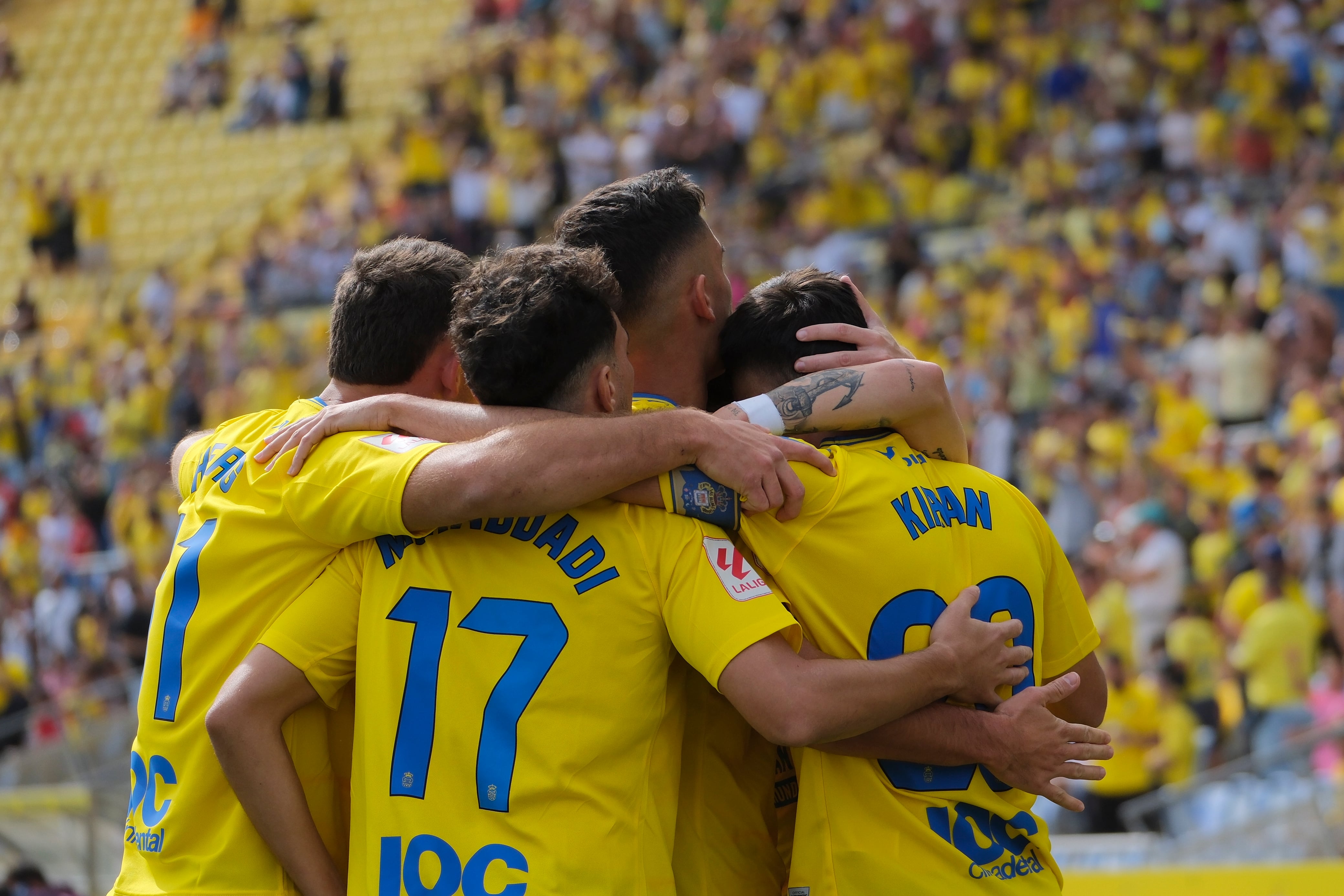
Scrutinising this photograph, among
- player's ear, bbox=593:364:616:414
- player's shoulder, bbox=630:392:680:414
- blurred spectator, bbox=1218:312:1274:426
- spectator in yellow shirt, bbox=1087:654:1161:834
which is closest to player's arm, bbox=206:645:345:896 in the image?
player's ear, bbox=593:364:616:414

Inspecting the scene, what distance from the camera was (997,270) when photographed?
13.2 metres

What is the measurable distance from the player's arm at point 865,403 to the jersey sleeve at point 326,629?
0.74 meters

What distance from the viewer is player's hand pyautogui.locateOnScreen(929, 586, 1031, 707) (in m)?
2.43

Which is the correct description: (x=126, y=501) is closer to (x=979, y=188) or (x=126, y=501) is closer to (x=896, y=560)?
(x=979, y=188)

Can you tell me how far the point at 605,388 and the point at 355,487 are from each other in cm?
46

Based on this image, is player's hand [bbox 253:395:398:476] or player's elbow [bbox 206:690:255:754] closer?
player's elbow [bbox 206:690:255:754]

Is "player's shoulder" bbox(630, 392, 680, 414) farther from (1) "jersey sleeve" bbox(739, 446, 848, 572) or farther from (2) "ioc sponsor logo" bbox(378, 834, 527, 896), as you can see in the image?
(2) "ioc sponsor logo" bbox(378, 834, 527, 896)

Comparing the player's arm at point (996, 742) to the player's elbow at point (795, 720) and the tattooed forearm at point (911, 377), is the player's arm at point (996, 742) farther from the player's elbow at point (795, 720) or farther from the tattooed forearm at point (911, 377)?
the tattooed forearm at point (911, 377)

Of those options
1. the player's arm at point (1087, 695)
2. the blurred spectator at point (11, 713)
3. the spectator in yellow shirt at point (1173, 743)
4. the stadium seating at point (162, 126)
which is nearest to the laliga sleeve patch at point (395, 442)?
the player's arm at point (1087, 695)

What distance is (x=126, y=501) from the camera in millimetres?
15109

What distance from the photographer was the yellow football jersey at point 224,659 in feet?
8.27

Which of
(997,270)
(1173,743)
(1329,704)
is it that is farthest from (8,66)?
(1329,704)

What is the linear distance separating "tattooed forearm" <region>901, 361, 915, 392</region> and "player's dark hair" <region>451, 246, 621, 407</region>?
0.58 metres

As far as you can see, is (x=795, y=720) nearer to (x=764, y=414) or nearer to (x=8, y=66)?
(x=764, y=414)
